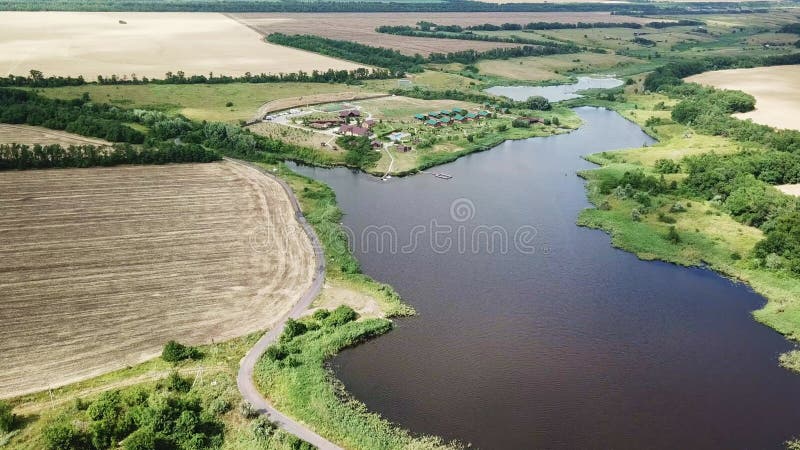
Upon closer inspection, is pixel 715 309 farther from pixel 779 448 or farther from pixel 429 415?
pixel 429 415

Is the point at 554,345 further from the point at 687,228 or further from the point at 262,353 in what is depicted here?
the point at 687,228

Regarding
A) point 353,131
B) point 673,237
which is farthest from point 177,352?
point 353,131

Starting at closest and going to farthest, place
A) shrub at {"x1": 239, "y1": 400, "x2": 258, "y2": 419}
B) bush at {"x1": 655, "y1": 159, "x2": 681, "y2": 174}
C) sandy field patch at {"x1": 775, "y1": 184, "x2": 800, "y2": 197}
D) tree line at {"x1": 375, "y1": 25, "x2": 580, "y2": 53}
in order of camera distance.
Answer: shrub at {"x1": 239, "y1": 400, "x2": 258, "y2": 419} → sandy field patch at {"x1": 775, "y1": 184, "x2": 800, "y2": 197} → bush at {"x1": 655, "y1": 159, "x2": 681, "y2": 174} → tree line at {"x1": 375, "y1": 25, "x2": 580, "y2": 53}

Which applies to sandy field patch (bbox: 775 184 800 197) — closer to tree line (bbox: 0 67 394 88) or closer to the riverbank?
the riverbank

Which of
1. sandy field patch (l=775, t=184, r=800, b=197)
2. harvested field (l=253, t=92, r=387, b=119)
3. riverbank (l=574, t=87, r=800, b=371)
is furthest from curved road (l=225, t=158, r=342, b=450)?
sandy field patch (l=775, t=184, r=800, b=197)

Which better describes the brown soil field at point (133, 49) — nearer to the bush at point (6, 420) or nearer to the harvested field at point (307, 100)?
the harvested field at point (307, 100)

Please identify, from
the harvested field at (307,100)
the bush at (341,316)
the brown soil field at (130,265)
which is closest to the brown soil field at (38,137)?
the brown soil field at (130,265)
